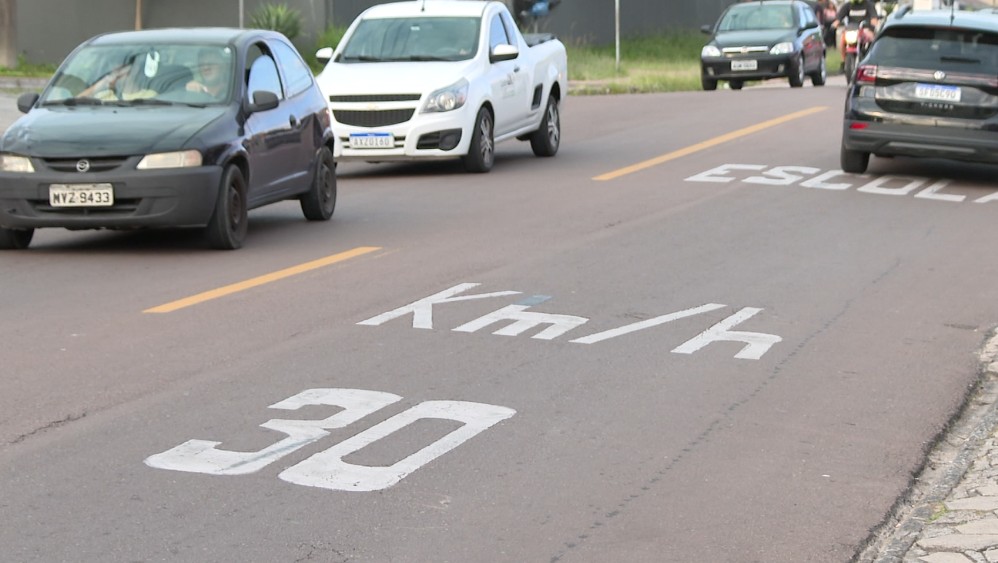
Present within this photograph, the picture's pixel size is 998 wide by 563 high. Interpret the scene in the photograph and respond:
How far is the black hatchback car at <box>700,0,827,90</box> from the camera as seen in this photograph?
3453 centimetres

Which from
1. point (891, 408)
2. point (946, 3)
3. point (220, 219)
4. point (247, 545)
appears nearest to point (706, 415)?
point (891, 408)

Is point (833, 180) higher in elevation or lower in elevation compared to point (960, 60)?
lower

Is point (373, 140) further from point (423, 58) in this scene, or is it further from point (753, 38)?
point (753, 38)

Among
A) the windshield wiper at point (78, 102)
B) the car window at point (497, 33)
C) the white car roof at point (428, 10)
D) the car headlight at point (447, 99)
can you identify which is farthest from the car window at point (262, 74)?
the white car roof at point (428, 10)

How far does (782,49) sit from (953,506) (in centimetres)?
2875

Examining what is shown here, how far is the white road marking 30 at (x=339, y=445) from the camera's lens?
6.71 metres

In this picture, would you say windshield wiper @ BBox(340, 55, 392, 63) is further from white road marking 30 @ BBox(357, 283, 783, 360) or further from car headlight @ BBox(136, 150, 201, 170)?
white road marking 30 @ BBox(357, 283, 783, 360)

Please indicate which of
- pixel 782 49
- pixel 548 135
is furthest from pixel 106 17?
pixel 548 135

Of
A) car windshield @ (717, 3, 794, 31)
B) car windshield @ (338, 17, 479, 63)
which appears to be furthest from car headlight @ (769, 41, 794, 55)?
car windshield @ (338, 17, 479, 63)

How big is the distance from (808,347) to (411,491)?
11.8 feet

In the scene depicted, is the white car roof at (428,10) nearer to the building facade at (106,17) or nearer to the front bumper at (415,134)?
the front bumper at (415,134)

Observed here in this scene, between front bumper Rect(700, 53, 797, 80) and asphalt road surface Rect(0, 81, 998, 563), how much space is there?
18817 millimetres

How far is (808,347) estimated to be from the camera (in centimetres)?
954

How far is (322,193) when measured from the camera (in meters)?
14.9
